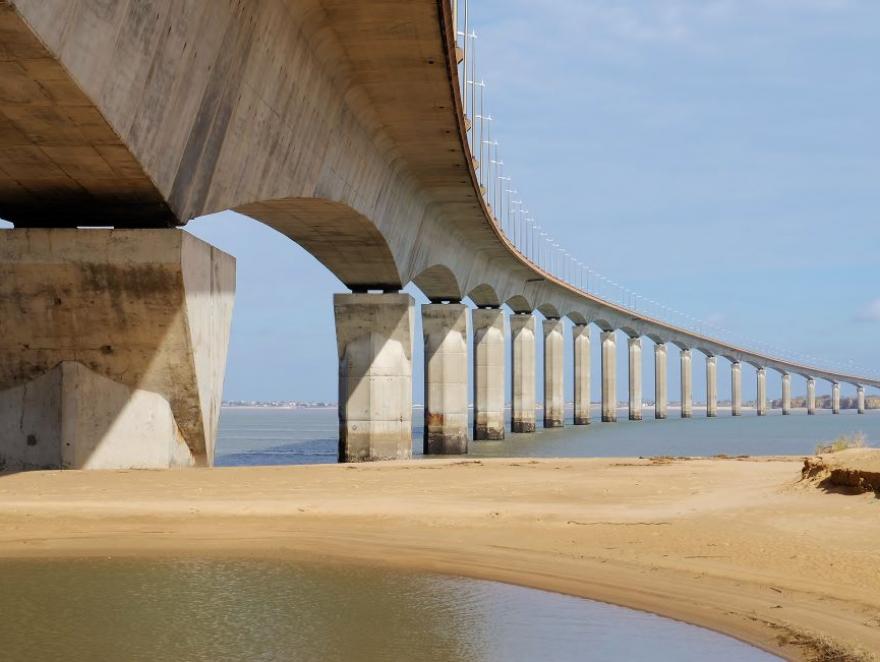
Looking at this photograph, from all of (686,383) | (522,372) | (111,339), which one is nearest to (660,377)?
(686,383)

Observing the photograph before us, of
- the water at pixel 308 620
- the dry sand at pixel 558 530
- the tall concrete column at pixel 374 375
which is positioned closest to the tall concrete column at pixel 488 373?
the tall concrete column at pixel 374 375

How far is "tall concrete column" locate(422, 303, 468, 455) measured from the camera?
147ft

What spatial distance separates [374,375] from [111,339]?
57.0 feet

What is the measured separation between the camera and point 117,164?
13984 millimetres

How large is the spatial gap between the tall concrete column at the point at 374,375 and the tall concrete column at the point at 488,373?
19906 millimetres

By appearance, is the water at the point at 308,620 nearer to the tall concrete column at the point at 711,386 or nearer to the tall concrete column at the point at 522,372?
the tall concrete column at the point at 522,372

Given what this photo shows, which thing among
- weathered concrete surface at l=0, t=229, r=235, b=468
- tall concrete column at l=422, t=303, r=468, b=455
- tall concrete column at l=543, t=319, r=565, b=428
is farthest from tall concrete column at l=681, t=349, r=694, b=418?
weathered concrete surface at l=0, t=229, r=235, b=468

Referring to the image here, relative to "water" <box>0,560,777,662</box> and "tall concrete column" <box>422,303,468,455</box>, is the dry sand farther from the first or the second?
"tall concrete column" <box>422,303,468,455</box>

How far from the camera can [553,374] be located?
243 feet

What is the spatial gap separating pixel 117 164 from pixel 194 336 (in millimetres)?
3491

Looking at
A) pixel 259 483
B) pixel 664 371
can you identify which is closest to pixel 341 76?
pixel 259 483

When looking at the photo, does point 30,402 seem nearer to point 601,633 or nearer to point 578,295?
point 601,633

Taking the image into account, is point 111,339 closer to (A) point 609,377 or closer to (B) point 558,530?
(B) point 558,530

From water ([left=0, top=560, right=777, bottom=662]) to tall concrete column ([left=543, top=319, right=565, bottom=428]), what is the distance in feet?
203
